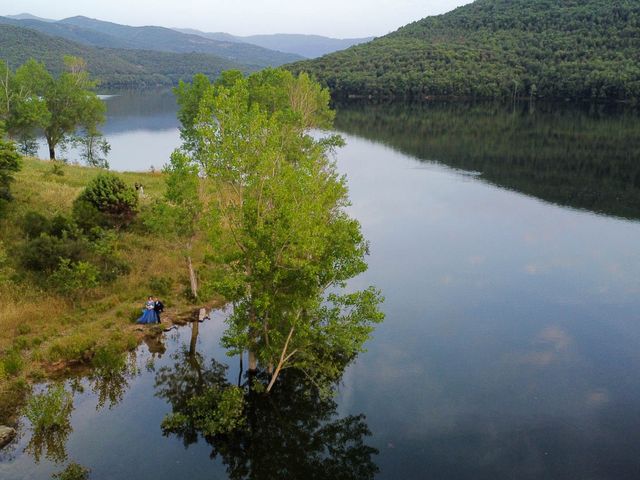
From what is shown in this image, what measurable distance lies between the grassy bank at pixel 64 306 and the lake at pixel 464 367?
7.38ft

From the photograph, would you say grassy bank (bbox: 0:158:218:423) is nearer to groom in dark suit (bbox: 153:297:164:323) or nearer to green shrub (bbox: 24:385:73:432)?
groom in dark suit (bbox: 153:297:164:323)

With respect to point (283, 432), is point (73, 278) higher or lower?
higher

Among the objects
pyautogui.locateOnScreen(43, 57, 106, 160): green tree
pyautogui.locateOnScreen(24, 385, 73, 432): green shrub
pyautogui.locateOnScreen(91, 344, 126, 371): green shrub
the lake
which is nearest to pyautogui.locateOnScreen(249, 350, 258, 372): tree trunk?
the lake

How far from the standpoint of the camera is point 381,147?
110m

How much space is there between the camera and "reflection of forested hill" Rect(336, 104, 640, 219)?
7525 centimetres

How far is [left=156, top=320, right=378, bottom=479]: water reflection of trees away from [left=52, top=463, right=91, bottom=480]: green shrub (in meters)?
4.08

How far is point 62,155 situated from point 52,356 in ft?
247

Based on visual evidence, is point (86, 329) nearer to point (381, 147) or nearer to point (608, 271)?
point (608, 271)

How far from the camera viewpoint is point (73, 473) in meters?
22.2

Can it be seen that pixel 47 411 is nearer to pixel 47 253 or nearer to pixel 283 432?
pixel 283 432

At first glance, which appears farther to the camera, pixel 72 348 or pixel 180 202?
pixel 180 202

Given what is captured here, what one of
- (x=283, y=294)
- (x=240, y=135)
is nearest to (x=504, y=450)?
(x=283, y=294)

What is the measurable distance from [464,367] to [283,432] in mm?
11344

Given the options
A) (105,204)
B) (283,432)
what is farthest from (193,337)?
(105,204)
